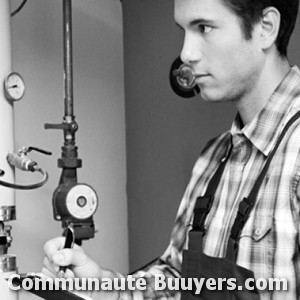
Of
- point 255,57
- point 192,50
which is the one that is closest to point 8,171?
point 192,50

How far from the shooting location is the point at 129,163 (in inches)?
74.2

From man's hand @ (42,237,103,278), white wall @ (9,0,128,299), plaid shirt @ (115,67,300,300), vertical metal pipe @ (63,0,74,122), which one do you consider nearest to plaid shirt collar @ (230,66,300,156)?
plaid shirt @ (115,67,300,300)

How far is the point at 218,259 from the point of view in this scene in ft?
3.20

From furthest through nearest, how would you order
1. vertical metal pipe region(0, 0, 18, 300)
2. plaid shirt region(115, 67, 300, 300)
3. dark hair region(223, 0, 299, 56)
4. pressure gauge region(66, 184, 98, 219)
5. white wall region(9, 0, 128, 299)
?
white wall region(9, 0, 128, 299), pressure gauge region(66, 184, 98, 219), vertical metal pipe region(0, 0, 18, 300), dark hair region(223, 0, 299, 56), plaid shirt region(115, 67, 300, 300)

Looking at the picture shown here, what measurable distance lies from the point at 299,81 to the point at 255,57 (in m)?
0.10

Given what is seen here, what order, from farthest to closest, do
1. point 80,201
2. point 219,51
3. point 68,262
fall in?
1. point 80,201
2. point 219,51
3. point 68,262

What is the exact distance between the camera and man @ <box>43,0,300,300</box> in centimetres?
91

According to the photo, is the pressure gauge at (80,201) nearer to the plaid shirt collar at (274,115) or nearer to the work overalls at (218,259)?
the work overalls at (218,259)

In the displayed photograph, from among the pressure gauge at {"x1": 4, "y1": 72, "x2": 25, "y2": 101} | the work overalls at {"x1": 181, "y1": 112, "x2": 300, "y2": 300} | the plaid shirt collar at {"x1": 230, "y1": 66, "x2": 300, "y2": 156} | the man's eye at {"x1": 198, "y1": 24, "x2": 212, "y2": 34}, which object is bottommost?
the work overalls at {"x1": 181, "y1": 112, "x2": 300, "y2": 300}

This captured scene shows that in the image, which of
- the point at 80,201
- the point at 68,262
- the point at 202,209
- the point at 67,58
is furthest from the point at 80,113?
the point at 68,262

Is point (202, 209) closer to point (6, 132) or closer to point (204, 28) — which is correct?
point (204, 28)

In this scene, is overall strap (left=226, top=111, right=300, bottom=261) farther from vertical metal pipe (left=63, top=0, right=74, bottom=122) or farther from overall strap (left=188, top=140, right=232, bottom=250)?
Answer: vertical metal pipe (left=63, top=0, right=74, bottom=122)

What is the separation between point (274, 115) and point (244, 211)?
0.21m

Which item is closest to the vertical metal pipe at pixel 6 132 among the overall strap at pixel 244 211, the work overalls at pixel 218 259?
the work overalls at pixel 218 259
